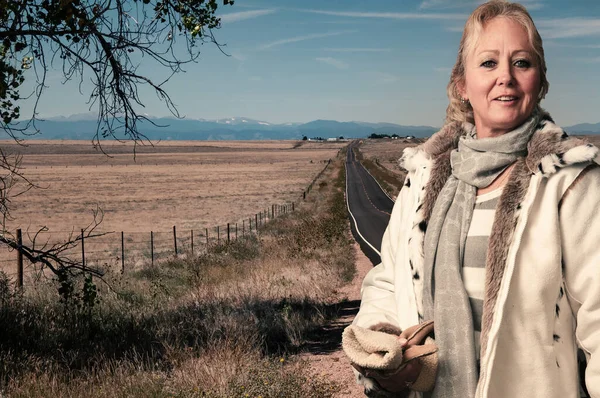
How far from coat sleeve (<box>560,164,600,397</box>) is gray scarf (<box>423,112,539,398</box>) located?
10.9 inches

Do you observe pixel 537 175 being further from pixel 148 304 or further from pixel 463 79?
pixel 148 304

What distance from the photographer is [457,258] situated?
1.90 m

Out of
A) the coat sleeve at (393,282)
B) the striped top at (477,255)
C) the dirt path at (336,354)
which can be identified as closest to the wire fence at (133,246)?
the dirt path at (336,354)

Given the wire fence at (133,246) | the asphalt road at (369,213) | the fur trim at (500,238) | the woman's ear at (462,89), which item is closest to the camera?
the fur trim at (500,238)

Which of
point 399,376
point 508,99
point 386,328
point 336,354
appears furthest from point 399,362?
point 336,354

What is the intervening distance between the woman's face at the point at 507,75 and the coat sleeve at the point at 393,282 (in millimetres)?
416

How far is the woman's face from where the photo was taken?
1.91 m

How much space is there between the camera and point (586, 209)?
164 centimetres

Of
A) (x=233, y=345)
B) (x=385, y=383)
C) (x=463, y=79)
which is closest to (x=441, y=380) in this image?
(x=385, y=383)

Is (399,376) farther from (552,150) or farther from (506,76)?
(506,76)

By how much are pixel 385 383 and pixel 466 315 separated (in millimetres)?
325

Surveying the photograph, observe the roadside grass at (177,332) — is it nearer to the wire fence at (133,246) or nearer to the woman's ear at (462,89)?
the woman's ear at (462,89)

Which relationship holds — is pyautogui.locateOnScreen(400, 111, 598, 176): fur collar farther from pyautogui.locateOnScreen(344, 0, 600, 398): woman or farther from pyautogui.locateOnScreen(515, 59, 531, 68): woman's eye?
pyautogui.locateOnScreen(515, 59, 531, 68): woman's eye

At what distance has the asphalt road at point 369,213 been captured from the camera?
723 inches
